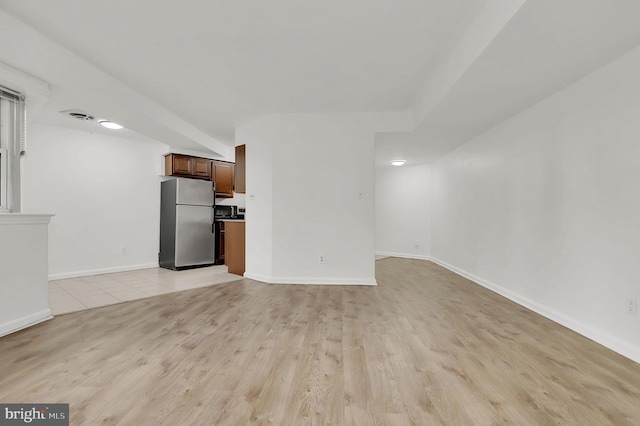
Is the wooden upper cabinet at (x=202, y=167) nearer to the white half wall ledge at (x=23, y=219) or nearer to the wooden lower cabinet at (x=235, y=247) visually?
the wooden lower cabinet at (x=235, y=247)

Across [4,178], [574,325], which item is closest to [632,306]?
[574,325]

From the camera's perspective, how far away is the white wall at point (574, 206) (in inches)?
85.4

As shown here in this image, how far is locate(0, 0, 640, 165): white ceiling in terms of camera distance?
2047 millimetres

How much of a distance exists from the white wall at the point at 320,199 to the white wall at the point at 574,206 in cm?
170

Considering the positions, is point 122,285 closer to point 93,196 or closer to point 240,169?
point 93,196

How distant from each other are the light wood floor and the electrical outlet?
0.35m

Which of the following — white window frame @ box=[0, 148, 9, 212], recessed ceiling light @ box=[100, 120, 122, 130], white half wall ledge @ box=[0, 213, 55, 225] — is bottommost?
white half wall ledge @ box=[0, 213, 55, 225]

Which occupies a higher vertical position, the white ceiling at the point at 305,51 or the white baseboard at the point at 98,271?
the white ceiling at the point at 305,51

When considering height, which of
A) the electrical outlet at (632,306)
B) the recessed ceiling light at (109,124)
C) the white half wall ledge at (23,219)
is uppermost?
the recessed ceiling light at (109,124)

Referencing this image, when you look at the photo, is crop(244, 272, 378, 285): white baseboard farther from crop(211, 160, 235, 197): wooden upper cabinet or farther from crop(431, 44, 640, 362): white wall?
crop(211, 160, 235, 197): wooden upper cabinet

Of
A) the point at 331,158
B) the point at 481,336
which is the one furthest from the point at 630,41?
the point at 331,158

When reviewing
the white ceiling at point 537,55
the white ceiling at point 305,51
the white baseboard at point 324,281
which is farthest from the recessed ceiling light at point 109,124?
the white ceiling at point 537,55

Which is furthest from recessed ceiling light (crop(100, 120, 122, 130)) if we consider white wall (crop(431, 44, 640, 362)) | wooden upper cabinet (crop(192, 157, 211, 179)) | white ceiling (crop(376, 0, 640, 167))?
white wall (crop(431, 44, 640, 362))

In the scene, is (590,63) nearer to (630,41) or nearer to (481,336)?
(630,41)
